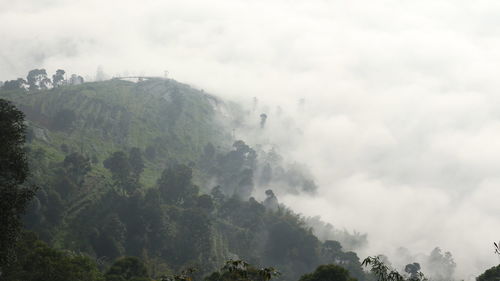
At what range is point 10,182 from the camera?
51531mm

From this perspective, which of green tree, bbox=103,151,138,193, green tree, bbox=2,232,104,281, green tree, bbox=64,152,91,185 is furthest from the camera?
green tree, bbox=103,151,138,193

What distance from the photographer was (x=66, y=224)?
5600 inches

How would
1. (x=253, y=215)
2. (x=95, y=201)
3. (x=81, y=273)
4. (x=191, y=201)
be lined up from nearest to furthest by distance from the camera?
(x=81, y=273)
(x=95, y=201)
(x=191, y=201)
(x=253, y=215)

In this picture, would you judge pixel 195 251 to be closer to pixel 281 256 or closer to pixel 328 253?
pixel 281 256

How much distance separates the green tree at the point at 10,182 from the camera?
45969 millimetres

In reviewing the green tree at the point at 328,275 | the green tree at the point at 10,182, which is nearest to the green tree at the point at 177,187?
the green tree at the point at 328,275

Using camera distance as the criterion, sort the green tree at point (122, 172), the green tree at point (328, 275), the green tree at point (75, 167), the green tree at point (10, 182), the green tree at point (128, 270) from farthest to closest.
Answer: the green tree at point (122, 172) → the green tree at point (75, 167) → the green tree at point (128, 270) → the green tree at point (328, 275) → the green tree at point (10, 182)

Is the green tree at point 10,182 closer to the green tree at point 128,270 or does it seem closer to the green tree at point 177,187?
the green tree at point 128,270

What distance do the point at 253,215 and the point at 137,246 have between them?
6270cm

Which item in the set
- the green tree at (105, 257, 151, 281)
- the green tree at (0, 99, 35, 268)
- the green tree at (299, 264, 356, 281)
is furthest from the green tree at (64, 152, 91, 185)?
the green tree at (0, 99, 35, 268)

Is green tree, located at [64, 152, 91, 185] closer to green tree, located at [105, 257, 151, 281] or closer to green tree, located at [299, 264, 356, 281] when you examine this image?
green tree, located at [105, 257, 151, 281]

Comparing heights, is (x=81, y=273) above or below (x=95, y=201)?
below

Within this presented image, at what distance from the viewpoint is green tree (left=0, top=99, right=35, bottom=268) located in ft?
151

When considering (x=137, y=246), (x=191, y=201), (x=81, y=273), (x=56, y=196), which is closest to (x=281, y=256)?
(x=191, y=201)
